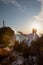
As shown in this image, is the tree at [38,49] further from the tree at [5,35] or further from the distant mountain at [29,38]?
the tree at [5,35]

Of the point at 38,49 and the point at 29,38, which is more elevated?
the point at 29,38

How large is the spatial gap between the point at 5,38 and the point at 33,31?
0.54 meters

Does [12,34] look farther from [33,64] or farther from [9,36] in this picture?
[33,64]

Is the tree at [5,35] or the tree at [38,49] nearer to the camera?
the tree at [38,49]

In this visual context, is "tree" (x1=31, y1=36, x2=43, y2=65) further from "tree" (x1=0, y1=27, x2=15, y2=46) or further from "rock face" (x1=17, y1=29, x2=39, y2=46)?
"tree" (x1=0, y1=27, x2=15, y2=46)

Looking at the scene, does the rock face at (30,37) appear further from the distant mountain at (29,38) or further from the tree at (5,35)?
the tree at (5,35)

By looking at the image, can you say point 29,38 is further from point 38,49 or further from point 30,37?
point 38,49

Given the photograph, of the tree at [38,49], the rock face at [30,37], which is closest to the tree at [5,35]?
the rock face at [30,37]

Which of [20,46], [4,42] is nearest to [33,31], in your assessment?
[20,46]

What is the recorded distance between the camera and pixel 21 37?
3463mm

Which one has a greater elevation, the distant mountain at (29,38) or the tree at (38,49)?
the distant mountain at (29,38)

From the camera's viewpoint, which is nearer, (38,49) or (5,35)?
(38,49)

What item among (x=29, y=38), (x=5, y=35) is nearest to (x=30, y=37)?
(x=29, y=38)

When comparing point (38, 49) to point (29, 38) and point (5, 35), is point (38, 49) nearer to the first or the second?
point (29, 38)
